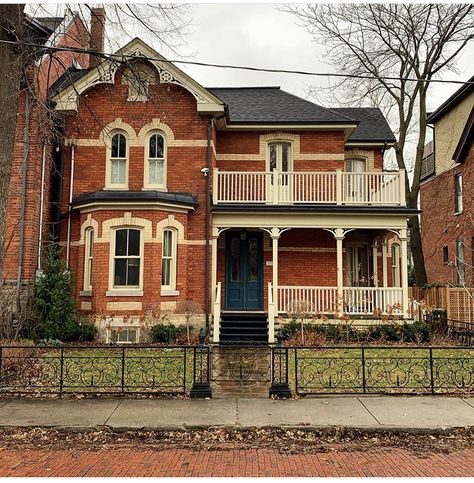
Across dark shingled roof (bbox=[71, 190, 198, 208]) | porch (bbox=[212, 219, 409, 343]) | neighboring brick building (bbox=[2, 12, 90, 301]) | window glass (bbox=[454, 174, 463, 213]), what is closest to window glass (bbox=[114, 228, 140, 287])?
dark shingled roof (bbox=[71, 190, 198, 208])

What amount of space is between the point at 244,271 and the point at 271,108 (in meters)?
6.50

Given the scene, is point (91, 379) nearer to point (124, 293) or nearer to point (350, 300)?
point (124, 293)

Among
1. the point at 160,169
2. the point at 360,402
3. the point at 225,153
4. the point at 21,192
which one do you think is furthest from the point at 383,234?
the point at 21,192

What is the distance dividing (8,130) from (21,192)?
18.0ft

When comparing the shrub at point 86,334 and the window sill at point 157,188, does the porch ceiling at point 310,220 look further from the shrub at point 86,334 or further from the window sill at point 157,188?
the shrub at point 86,334

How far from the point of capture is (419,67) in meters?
21.6

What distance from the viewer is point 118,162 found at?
14.8 metres

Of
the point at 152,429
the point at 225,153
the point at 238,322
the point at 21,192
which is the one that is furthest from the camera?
the point at 225,153

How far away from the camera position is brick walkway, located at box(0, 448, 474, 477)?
15.7 feet

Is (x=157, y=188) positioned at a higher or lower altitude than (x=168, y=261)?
higher

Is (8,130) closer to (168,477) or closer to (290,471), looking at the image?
(168,477)

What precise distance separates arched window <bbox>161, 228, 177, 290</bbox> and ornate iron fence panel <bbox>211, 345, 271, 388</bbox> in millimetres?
3091

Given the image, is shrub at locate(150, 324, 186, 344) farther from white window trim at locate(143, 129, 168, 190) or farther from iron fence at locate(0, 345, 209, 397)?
white window trim at locate(143, 129, 168, 190)

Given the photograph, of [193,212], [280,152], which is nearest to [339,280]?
[193,212]
